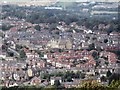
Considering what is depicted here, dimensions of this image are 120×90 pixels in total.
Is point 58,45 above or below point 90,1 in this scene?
below

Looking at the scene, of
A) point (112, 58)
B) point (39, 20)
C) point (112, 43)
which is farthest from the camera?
point (39, 20)

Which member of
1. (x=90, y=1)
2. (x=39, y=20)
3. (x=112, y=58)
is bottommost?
(x=112, y=58)

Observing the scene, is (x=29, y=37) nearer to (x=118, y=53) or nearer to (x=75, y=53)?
(x=75, y=53)

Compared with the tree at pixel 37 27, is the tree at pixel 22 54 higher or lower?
lower

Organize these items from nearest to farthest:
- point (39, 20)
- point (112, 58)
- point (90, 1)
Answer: point (90, 1) < point (112, 58) < point (39, 20)

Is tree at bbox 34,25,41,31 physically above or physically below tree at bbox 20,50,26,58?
above

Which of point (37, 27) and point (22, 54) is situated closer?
point (22, 54)

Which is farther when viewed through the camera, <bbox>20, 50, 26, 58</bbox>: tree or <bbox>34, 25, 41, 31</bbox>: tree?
<bbox>34, 25, 41, 31</bbox>: tree

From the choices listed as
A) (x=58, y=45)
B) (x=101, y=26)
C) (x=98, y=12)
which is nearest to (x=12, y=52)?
(x=58, y=45)

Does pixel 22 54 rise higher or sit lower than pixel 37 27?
lower

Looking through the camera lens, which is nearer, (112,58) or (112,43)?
(112,58)

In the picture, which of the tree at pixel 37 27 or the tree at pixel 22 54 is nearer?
the tree at pixel 22 54
